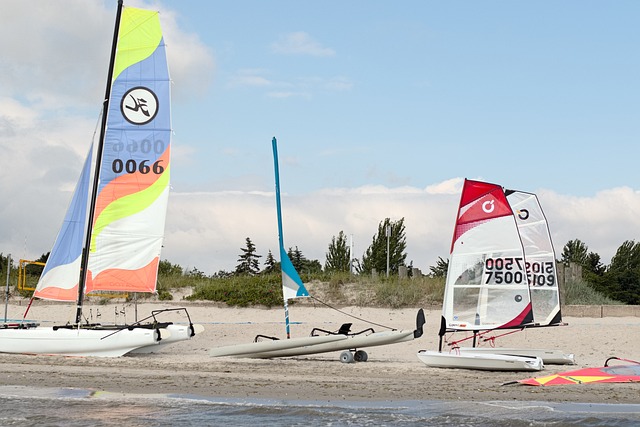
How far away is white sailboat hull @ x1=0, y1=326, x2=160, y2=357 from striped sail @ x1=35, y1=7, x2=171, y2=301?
1.21m

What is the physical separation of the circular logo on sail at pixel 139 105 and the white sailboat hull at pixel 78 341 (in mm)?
4894

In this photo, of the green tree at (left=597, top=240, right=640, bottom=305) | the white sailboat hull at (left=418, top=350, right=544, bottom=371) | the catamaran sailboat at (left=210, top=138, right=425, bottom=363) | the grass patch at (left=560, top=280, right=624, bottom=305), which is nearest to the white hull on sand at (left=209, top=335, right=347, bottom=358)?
the catamaran sailboat at (left=210, top=138, right=425, bottom=363)

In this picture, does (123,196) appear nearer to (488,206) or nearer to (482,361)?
(488,206)

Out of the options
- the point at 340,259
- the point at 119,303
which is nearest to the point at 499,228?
the point at 119,303

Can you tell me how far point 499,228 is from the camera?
18641mm

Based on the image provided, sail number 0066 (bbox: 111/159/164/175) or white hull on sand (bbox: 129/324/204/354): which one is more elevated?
sail number 0066 (bbox: 111/159/164/175)

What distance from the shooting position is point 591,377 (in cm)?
1598

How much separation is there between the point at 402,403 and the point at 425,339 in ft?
29.7

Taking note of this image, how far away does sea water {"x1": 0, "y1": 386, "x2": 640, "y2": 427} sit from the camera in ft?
39.8

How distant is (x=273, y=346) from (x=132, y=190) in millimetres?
5175

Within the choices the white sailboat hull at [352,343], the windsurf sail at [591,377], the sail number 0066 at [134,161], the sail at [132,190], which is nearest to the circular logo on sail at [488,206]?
the white sailboat hull at [352,343]

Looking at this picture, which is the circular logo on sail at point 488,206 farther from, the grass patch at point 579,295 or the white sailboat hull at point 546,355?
the grass patch at point 579,295

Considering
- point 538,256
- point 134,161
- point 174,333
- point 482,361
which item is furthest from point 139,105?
point 482,361

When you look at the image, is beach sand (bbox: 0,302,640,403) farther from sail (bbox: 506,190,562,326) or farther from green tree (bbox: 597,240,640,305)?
green tree (bbox: 597,240,640,305)
